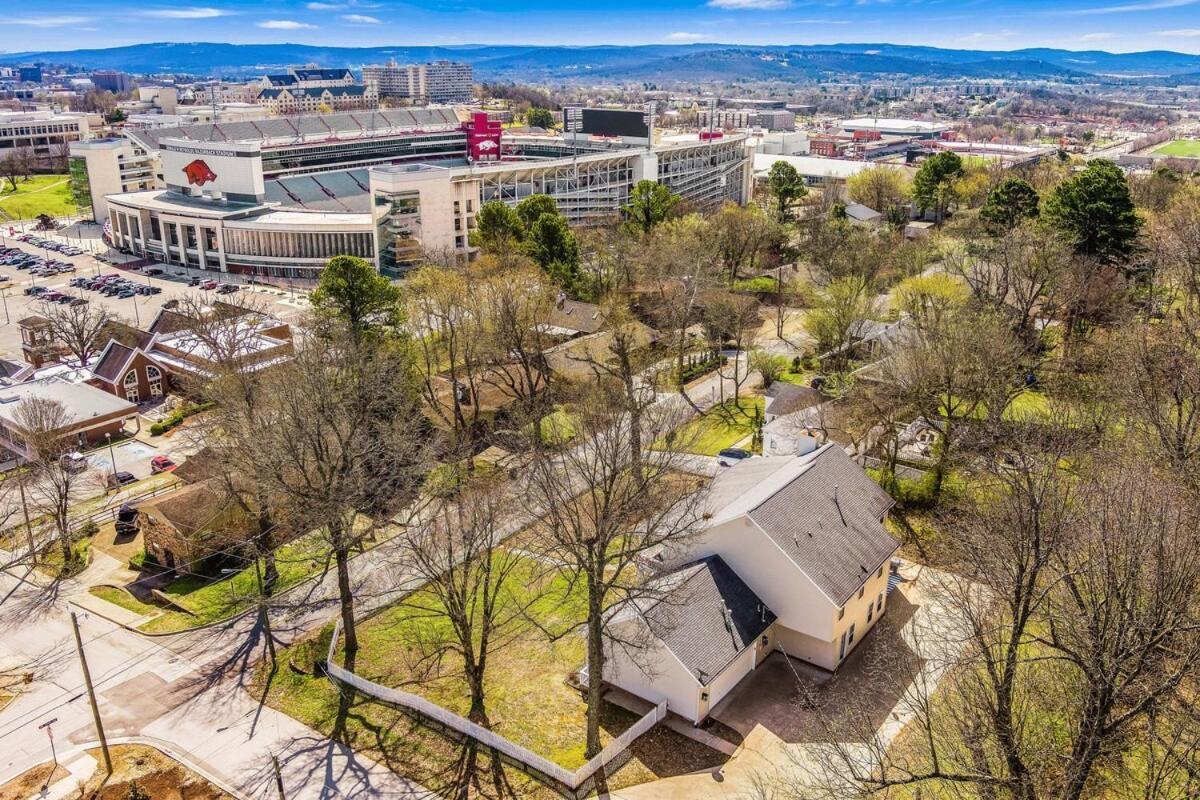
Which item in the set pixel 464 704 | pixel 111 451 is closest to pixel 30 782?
pixel 464 704

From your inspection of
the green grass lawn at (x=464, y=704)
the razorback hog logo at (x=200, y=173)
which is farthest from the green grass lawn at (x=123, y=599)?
the razorback hog logo at (x=200, y=173)

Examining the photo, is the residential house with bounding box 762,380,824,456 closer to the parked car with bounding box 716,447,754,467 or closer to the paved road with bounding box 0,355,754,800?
the parked car with bounding box 716,447,754,467

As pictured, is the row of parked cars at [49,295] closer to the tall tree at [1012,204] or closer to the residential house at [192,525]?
the residential house at [192,525]

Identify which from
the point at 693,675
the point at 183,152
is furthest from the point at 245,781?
the point at 183,152

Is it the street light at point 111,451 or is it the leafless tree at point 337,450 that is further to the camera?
the street light at point 111,451

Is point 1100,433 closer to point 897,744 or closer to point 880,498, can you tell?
point 880,498

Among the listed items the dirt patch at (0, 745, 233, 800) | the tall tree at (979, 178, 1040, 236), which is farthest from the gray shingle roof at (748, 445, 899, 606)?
the tall tree at (979, 178, 1040, 236)

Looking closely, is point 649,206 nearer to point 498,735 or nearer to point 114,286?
point 114,286
